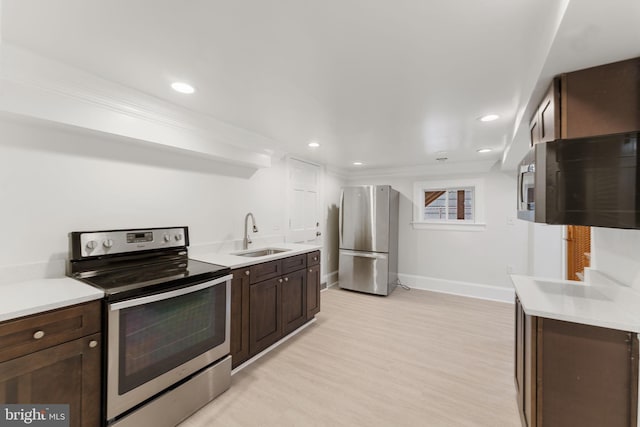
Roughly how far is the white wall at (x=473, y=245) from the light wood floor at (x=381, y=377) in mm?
979

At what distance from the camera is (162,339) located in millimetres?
1679

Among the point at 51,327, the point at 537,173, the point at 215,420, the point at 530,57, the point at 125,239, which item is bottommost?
the point at 215,420

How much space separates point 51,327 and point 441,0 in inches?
89.2

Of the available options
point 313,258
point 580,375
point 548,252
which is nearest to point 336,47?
point 580,375

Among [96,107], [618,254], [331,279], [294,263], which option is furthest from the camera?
[331,279]

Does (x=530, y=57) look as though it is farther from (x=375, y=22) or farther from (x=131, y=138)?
(x=131, y=138)

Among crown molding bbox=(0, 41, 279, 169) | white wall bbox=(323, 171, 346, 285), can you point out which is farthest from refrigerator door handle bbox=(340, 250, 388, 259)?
crown molding bbox=(0, 41, 279, 169)

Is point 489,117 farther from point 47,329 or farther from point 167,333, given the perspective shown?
point 47,329

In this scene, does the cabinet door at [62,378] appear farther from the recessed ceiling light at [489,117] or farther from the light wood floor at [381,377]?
the recessed ceiling light at [489,117]

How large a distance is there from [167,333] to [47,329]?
59 cm

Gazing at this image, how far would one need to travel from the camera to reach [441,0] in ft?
3.52

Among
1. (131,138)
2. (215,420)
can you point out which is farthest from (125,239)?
(215,420)

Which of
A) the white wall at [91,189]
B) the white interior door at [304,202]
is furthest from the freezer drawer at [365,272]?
the white wall at [91,189]

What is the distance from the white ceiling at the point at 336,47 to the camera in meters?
1.11
